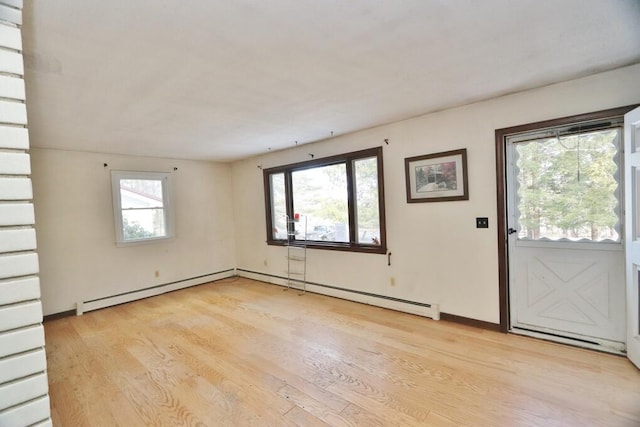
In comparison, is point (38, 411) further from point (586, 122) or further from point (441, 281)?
point (586, 122)

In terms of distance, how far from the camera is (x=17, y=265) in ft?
3.93

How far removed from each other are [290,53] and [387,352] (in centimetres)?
254

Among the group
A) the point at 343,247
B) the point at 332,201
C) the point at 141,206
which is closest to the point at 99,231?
the point at 141,206

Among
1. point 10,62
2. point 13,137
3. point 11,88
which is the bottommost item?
point 13,137

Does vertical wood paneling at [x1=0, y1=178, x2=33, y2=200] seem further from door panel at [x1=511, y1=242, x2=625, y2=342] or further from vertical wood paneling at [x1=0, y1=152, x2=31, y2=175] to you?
door panel at [x1=511, y1=242, x2=625, y2=342]

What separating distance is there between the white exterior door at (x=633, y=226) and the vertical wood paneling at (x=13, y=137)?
361cm

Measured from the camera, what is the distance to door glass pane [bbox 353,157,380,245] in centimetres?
399

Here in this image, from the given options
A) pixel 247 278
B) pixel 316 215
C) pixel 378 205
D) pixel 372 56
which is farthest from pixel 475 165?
pixel 247 278

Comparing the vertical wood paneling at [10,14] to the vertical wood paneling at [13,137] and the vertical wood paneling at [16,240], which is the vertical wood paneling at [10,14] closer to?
the vertical wood paneling at [13,137]

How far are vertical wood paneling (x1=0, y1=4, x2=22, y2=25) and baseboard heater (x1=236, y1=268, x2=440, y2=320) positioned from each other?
3.82 meters

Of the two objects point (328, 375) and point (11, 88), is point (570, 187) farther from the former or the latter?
point (11, 88)

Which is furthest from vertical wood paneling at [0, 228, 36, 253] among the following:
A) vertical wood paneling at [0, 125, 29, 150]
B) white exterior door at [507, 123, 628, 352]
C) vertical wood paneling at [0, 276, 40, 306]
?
white exterior door at [507, 123, 628, 352]

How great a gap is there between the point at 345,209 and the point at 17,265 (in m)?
3.51

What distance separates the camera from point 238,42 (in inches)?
69.6
